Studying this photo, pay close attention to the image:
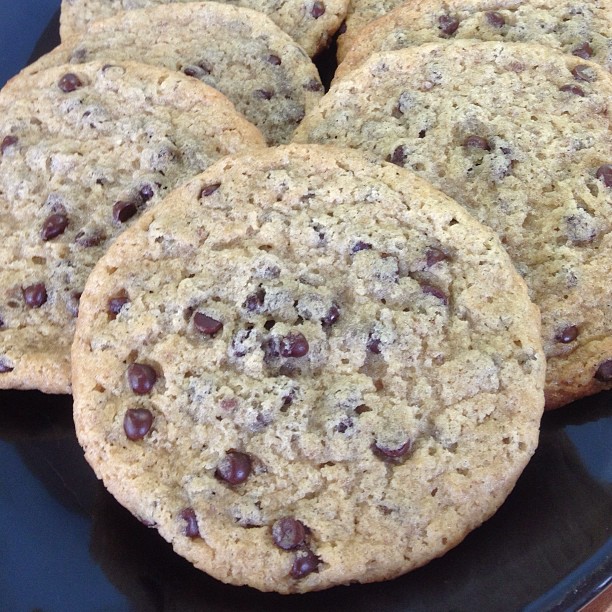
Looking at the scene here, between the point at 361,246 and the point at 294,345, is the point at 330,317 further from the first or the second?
the point at 361,246

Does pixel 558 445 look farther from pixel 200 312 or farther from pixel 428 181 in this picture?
pixel 200 312

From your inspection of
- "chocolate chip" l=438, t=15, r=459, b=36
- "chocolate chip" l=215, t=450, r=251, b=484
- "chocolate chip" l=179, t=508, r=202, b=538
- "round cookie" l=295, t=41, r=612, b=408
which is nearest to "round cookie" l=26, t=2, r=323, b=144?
"round cookie" l=295, t=41, r=612, b=408

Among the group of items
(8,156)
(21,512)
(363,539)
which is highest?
(8,156)

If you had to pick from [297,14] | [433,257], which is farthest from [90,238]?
[297,14]

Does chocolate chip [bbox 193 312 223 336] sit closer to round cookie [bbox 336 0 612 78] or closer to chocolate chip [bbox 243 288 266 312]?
chocolate chip [bbox 243 288 266 312]

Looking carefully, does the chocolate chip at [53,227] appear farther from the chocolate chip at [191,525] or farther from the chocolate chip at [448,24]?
the chocolate chip at [448,24]

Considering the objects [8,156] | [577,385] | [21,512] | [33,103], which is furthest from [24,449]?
[577,385]
